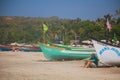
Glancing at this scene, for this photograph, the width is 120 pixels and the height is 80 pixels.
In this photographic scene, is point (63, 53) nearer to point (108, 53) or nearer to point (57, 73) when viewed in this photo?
point (108, 53)

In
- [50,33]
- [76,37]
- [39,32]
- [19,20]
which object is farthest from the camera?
[19,20]

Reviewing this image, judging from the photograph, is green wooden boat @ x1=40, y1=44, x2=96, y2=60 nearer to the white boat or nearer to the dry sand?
the dry sand

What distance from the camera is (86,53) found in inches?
618

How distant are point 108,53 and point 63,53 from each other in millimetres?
4901

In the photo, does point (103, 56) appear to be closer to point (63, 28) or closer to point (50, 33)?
point (63, 28)

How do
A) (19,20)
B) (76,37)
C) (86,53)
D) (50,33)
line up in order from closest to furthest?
(86,53) → (76,37) → (50,33) → (19,20)

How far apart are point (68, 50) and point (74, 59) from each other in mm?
516

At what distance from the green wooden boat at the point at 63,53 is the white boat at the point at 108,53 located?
13.4ft

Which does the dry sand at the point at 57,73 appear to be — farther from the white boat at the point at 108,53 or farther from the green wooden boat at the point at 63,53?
the green wooden boat at the point at 63,53

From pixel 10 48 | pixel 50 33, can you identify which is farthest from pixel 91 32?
pixel 50 33

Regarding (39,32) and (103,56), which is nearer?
(103,56)

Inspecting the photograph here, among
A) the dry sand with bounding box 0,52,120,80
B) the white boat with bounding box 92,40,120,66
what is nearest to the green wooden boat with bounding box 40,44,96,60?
the dry sand with bounding box 0,52,120,80

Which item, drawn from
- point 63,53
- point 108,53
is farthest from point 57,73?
point 63,53

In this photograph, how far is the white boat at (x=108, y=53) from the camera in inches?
442
